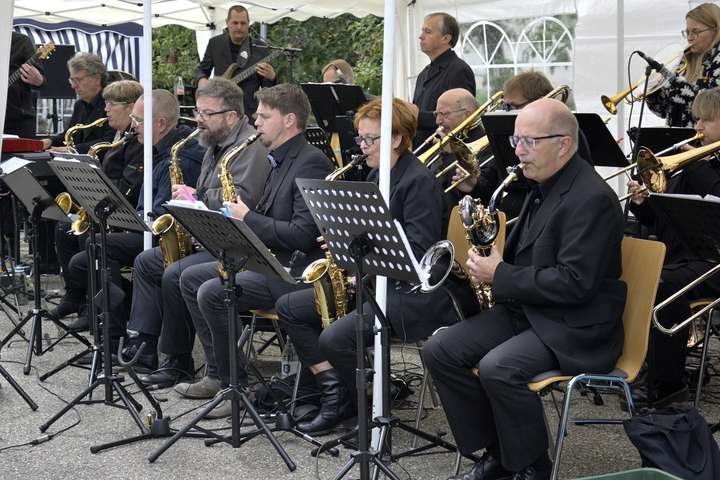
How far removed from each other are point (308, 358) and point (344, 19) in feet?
55.0

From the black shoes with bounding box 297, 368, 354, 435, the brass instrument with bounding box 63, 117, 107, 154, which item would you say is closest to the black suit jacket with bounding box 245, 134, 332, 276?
the black shoes with bounding box 297, 368, 354, 435

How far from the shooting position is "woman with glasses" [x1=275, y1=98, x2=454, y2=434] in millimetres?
4504

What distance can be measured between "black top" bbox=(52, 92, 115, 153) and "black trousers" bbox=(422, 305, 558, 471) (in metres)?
4.43

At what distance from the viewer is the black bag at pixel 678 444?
3508 millimetres

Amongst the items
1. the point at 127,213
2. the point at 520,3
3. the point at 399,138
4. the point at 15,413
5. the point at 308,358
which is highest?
the point at 520,3

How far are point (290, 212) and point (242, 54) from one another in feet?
16.3

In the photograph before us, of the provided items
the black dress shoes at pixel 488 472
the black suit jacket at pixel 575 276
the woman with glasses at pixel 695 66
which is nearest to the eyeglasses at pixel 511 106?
the woman with glasses at pixel 695 66

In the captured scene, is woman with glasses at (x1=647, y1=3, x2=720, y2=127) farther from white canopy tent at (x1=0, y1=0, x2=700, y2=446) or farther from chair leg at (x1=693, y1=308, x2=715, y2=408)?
white canopy tent at (x1=0, y1=0, x2=700, y2=446)

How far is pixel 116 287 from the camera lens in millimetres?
6371

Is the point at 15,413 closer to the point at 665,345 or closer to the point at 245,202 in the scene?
the point at 245,202

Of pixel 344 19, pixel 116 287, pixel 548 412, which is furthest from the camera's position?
pixel 344 19

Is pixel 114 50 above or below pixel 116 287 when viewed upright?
above

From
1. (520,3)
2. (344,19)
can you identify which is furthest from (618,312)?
(344,19)

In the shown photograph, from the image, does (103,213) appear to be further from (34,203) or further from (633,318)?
(633,318)
